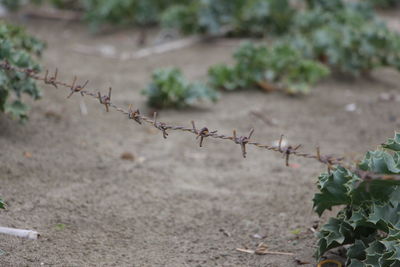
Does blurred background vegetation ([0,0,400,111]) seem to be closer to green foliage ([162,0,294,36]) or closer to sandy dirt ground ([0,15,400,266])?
green foliage ([162,0,294,36])

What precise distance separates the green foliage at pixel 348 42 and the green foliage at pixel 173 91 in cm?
133

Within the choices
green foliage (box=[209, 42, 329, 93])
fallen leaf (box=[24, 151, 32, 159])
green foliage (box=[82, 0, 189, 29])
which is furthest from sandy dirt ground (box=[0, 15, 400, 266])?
green foliage (box=[82, 0, 189, 29])

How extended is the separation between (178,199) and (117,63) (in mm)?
3378

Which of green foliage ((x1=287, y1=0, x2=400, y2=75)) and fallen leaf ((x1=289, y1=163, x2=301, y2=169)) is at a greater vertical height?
green foliage ((x1=287, y1=0, x2=400, y2=75))

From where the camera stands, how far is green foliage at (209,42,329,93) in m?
5.50

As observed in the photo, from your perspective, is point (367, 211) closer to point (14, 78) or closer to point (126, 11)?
point (14, 78)

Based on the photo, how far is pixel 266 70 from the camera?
18.7 feet

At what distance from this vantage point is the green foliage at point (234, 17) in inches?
273

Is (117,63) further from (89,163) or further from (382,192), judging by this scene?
(382,192)

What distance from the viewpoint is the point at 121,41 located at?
299 inches

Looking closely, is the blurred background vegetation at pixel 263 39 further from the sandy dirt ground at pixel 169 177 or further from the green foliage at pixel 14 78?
the sandy dirt ground at pixel 169 177

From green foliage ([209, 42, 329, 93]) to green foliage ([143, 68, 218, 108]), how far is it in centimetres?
43

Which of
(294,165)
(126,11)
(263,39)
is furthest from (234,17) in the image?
(294,165)

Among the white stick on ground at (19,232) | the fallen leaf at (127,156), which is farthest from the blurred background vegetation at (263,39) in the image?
the white stick on ground at (19,232)
